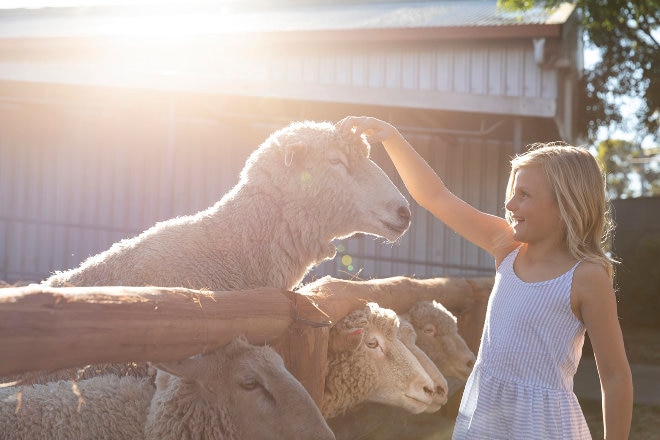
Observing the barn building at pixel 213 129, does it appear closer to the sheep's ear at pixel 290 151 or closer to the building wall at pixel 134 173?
the building wall at pixel 134 173

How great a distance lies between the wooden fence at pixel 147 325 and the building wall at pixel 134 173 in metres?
10.5

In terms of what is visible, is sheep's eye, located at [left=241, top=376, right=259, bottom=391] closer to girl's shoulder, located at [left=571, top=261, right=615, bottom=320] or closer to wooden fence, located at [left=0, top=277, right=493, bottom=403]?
wooden fence, located at [left=0, top=277, right=493, bottom=403]

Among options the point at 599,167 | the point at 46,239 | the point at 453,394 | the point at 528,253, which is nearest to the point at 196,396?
the point at 528,253

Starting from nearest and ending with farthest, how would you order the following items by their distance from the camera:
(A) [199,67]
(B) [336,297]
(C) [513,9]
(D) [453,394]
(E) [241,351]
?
(E) [241,351] → (B) [336,297] → (D) [453,394] → (A) [199,67] → (C) [513,9]

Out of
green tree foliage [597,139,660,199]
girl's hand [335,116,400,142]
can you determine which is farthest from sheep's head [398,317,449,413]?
green tree foliage [597,139,660,199]

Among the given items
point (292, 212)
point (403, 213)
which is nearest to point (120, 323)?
point (292, 212)

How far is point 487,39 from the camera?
40.8 feet

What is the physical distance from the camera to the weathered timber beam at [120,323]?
148 centimetres

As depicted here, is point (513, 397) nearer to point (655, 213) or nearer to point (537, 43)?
point (537, 43)

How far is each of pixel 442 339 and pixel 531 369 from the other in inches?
79.6

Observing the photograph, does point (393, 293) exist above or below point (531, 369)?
above

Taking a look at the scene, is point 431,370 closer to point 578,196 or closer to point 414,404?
point 414,404

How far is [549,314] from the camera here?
2.42 m

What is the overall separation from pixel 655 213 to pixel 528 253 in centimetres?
1245
